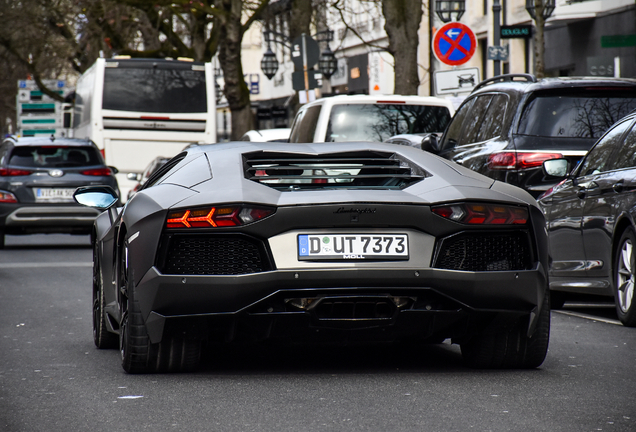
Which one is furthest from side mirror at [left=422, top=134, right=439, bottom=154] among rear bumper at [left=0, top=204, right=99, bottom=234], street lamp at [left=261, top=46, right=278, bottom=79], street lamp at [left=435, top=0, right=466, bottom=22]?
street lamp at [left=261, top=46, right=278, bottom=79]

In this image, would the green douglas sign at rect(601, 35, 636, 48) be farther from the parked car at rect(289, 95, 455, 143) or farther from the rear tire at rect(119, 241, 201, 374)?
the rear tire at rect(119, 241, 201, 374)

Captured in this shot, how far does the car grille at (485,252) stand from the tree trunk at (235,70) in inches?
1029

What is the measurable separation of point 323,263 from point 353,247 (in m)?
0.16

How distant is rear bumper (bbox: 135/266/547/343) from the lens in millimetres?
5875

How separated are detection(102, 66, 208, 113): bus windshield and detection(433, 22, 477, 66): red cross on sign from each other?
9.17 metres

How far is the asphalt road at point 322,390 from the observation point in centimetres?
512

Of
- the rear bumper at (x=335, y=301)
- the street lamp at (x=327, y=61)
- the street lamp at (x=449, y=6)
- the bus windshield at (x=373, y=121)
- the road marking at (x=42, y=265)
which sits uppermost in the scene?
the street lamp at (x=449, y=6)

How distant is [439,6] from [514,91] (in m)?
14.6

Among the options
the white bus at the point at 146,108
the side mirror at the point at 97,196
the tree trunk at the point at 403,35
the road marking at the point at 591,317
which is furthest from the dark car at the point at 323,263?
the white bus at the point at 146,108

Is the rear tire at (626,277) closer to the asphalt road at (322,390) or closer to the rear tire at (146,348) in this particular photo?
the asphalt road at (322,390)

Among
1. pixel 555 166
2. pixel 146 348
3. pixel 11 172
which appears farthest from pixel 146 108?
pixel 146 348

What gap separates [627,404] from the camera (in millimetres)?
5496

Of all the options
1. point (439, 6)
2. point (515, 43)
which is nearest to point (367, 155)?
point (439, 6)

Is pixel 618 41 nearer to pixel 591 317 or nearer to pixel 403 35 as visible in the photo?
pixel 403 35
